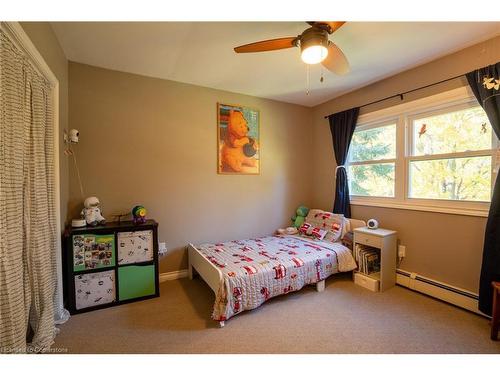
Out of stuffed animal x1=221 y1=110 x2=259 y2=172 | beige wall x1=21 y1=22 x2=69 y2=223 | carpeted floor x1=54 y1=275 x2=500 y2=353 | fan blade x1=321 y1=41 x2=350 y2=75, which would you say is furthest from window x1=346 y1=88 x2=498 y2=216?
beige wall x1=21 y1=22 x2=69 y2=223

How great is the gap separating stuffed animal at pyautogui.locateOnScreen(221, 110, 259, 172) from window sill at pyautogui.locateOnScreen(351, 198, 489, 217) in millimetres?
1632

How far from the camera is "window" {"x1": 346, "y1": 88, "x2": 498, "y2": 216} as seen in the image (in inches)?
84.8

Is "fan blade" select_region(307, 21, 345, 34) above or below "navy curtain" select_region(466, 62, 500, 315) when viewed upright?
above

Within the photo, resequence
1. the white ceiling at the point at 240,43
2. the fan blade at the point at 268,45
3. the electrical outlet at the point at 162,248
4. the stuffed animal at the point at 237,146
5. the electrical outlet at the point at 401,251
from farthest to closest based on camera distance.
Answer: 1. the stuffed animal at the point at 237,146
2. the electrical outlet at the point at 162,248
3. the electrical outlet at the point at 401,251
4. the white ceiling at the point at 240,43
5. the fan blade at the point at 268,45

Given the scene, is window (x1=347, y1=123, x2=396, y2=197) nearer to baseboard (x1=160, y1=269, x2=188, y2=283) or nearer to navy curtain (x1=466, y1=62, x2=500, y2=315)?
navy curtain (x1=466, y1=62, x2=500, y2=315)

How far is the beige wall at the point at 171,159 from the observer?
2.47m

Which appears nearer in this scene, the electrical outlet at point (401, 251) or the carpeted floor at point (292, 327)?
the carpeted floor at point (292, 327)

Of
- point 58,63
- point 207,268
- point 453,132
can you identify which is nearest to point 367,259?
point 453,132

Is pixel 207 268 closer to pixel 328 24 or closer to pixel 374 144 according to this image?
pixel 328 24

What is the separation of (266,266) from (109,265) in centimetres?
152

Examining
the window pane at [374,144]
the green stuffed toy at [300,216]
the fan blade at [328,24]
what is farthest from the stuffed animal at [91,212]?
the window pane at [374,144]

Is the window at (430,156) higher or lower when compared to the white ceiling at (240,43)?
lower

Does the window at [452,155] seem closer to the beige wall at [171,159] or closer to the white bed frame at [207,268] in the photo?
the white bed frame at [207,268]

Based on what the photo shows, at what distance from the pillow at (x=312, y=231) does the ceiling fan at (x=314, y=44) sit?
6.82ft
